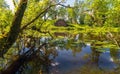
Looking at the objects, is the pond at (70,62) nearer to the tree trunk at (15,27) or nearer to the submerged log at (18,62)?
the submerged log at (18,62)

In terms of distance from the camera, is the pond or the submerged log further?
the pond

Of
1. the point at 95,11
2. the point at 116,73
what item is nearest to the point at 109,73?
the point at 116,73

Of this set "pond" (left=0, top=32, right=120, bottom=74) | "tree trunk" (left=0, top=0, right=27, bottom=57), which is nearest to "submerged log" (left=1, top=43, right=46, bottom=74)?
"pond" (left=0, top=32, right=120, bottom=74)

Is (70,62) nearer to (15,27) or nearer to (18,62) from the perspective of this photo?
(18,62)

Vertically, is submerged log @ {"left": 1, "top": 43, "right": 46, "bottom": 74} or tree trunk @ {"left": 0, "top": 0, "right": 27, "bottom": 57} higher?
tree trunk @ {"left": 0, "top": 0, "right": 27, "bottom": 57}

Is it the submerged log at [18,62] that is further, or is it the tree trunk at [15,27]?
the submerged log at [18,62]

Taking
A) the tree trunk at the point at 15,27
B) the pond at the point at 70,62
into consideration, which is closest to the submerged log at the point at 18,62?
the pond at the point at 70,62

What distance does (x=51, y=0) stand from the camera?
21625 mm

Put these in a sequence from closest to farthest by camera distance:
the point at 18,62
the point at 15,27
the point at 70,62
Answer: the point at 15,27, the point at 18,62, the point at 70,62

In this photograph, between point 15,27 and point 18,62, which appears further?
point 18,62

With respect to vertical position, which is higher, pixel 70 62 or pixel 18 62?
pixel 18 62

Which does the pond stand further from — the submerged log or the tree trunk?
the tree trunk

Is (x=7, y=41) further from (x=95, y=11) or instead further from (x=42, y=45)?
(x=95, y=11)

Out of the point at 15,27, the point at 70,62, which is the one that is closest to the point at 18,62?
the point at 15,27
